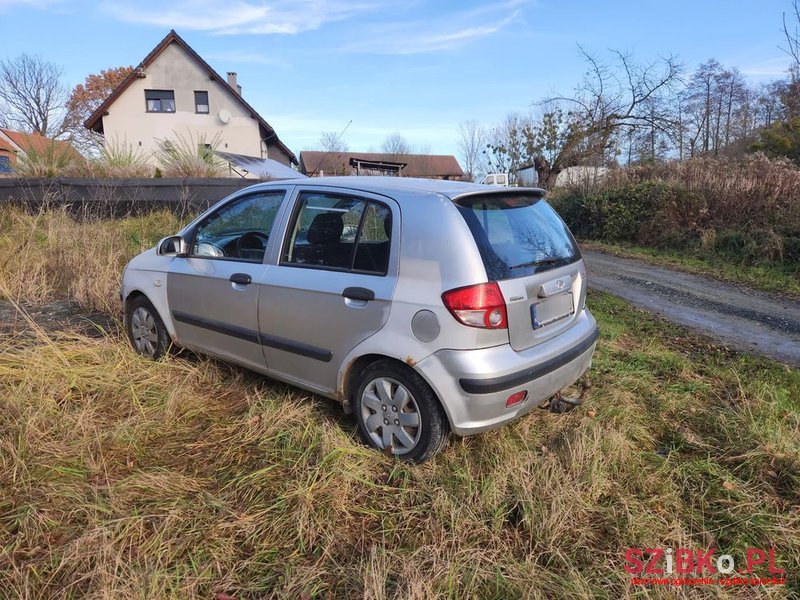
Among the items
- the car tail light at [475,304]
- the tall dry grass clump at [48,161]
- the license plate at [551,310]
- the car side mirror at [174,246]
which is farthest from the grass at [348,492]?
the tall dry grass clump at [48,161]

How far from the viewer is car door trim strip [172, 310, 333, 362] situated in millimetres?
3080

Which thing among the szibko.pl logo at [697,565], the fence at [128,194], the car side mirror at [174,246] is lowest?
the szibko.pl logo at [697,565]

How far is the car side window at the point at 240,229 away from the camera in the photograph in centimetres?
352

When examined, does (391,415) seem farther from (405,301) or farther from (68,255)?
(68,255)

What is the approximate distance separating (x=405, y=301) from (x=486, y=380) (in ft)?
1.93

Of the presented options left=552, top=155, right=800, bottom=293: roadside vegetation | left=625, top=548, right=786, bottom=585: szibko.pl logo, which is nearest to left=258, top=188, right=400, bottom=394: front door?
left=625, top=548, right=786, bottom=585: szibko.pl logo

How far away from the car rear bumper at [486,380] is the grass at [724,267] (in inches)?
247

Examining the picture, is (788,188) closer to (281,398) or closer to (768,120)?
(281,398)

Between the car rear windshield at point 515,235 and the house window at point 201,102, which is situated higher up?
the house window at point 201,102

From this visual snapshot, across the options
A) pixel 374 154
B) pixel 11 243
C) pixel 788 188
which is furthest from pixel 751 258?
pixel 374 154

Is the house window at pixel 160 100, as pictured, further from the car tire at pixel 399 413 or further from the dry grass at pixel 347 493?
the car tire at pixel 399 413

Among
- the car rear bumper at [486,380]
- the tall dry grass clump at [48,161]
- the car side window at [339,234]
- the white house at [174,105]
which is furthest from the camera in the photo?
the white house at [174,105]

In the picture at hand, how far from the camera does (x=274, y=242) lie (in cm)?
334

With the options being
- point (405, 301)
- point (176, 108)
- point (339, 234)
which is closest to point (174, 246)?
point (339, 234)
